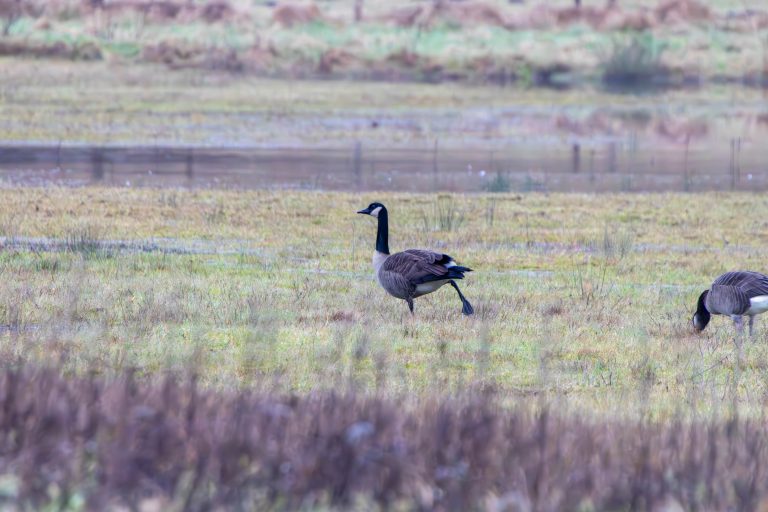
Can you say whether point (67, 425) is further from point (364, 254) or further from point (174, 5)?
point (174, 5)

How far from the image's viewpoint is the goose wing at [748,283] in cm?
1168

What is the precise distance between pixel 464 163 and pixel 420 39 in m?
38.0


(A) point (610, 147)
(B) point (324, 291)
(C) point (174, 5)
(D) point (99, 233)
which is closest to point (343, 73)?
(C) point (174, 5)

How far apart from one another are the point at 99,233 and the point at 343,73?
1785 inches

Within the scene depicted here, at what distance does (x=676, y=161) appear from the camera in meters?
35.8

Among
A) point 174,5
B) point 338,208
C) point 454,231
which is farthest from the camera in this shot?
point 174,5

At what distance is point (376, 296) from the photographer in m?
14.3

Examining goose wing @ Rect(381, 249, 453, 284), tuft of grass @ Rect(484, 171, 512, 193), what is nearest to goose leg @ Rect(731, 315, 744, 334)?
goose wing @ Rect(381, 249, 453, 284)

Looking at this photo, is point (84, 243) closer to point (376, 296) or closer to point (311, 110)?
point (376, 296)

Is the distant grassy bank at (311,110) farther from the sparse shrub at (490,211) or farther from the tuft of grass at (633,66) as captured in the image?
the sparse shrub at (490,211)

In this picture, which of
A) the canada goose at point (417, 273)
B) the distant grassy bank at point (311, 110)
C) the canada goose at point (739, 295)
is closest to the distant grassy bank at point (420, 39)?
the distant grassy bank at point (311, 110)

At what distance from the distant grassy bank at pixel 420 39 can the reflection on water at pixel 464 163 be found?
20.2 m

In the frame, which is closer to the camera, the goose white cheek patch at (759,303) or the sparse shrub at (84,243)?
the goose white cheek patch at (759,303)

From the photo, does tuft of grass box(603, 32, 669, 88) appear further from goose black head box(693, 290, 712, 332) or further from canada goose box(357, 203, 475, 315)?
canada goose box(357, 203, 475, 315)
